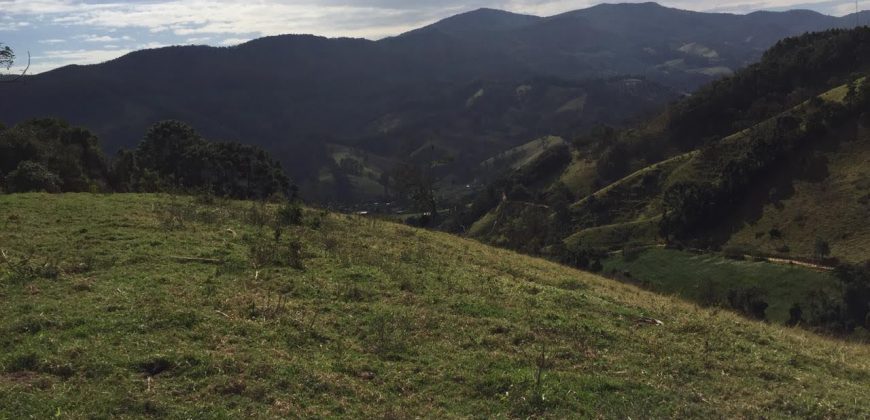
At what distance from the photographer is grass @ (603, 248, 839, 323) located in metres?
74.1

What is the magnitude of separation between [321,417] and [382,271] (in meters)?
9.46

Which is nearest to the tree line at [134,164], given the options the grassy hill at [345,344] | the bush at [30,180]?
the bush at [30,180]

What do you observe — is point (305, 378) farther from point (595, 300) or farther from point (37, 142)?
point (37, 142)

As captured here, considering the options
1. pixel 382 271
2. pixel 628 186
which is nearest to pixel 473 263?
pixel 382 271

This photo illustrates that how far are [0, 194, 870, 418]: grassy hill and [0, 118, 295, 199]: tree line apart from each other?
57.8 feet

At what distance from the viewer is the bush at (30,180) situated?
101 ft

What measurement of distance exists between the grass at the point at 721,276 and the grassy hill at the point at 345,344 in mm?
54210

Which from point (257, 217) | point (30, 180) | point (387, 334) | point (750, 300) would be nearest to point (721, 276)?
point (750, 300)

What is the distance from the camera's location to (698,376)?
1151cm

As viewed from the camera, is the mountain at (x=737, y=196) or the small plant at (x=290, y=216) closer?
the small plant at (x=290, y=216)

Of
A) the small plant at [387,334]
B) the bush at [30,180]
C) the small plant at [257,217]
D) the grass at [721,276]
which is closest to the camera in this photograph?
the small plant at [387,334]

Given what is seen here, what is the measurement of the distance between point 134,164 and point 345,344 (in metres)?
61.5

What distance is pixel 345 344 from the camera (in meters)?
11.8

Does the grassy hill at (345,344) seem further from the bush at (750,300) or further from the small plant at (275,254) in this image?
the bush at (750,300)
